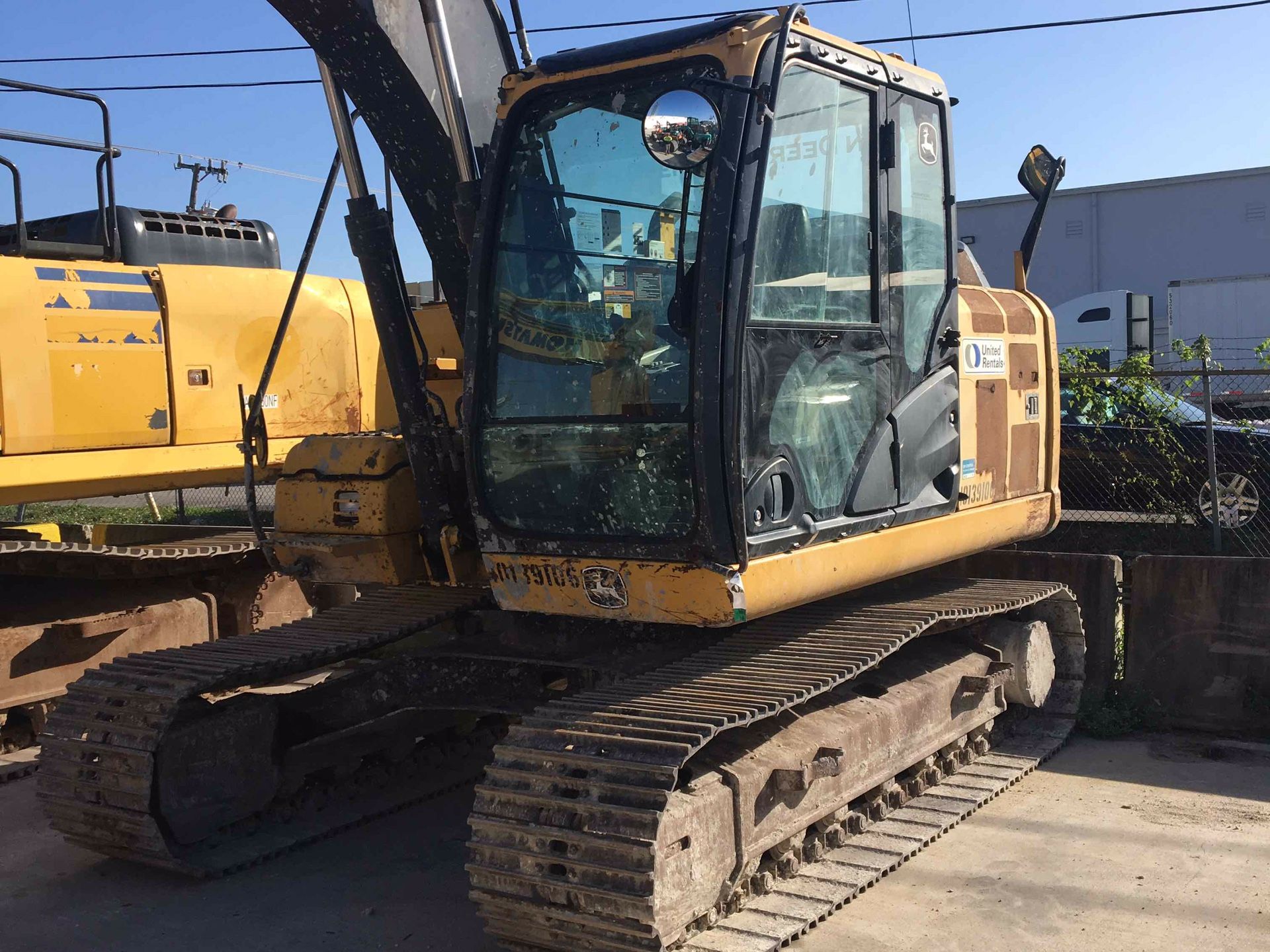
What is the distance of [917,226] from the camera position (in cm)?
517

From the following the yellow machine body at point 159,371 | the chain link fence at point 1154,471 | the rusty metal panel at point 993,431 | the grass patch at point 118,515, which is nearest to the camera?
the rusty metal panel at point 993,431

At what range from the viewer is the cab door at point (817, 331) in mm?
4250

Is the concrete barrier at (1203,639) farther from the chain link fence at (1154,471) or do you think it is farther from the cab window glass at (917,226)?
the cab window glass at (917,226)

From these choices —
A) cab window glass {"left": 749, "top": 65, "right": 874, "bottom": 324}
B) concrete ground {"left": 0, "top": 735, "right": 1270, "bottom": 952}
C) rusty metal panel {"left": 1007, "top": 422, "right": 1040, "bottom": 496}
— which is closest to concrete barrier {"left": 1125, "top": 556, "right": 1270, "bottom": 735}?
concrete ground {"left": 0, "top": 735, "right": 1270, "bottom": 952}

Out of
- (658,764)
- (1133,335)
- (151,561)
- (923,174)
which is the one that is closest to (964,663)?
(923,174)

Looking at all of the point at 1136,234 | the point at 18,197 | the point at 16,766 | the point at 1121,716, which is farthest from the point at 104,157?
the point at 1136,234

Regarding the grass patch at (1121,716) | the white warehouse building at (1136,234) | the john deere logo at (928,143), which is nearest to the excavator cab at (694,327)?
the john deere logo at (928,143)

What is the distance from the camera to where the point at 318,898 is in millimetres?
4871

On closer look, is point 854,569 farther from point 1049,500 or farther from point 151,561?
point 151,561

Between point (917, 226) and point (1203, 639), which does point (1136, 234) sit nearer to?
point (1203, 639)

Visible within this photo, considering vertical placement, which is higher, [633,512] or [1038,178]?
[1038,178]

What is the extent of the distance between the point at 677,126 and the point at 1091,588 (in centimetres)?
453

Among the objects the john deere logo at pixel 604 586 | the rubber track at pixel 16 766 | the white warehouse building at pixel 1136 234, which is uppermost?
the white warehouse building at pixel 1136 234

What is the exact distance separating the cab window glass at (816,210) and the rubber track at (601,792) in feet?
4.07
